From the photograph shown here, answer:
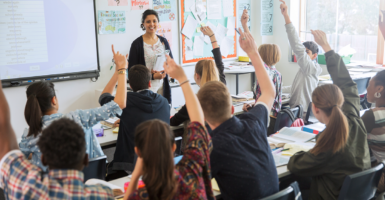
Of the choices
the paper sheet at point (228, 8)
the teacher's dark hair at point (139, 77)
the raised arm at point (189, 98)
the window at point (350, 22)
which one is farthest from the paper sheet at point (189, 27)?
the raised arm at point (189, 98)

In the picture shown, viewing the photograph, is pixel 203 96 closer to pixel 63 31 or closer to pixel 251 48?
pixel 251 48

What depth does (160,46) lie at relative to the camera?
3.84m

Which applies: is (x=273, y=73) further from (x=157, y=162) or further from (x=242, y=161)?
(x=157, y=162)

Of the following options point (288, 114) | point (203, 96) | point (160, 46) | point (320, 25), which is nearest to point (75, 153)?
point (203, 96)

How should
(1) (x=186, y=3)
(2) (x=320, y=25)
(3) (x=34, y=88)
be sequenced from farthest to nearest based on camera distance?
1. (2) (x=320, y=25)
2. (1) (x=186, y=3)
3. (3) (x=34, y=88)

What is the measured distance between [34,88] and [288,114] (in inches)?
80.7

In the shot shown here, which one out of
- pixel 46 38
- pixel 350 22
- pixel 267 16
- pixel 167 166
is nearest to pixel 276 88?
pixel 167 166

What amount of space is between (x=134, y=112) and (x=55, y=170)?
1464mm

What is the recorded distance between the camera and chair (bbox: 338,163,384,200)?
172 cm

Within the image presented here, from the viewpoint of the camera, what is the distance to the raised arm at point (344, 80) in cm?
207

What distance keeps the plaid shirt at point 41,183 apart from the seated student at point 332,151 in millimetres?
1201

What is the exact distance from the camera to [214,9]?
586 cm

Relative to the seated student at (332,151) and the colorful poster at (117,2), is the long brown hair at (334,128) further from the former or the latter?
the colorful poster at (117,2)

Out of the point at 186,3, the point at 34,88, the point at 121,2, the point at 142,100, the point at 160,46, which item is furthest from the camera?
the point at 186,3
